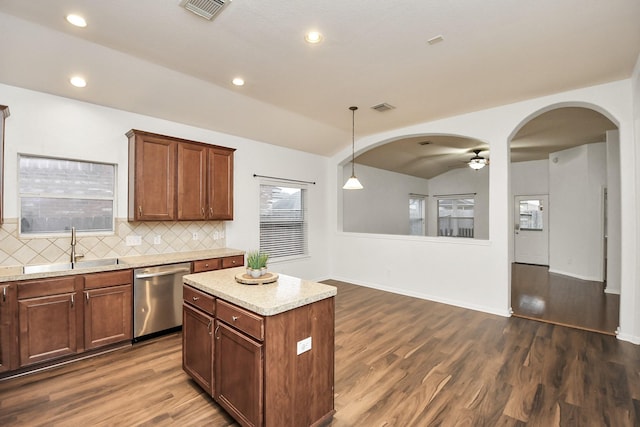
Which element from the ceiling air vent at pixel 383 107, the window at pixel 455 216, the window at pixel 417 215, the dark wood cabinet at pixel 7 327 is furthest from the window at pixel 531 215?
the dark wood cabinet at pixel 7 327

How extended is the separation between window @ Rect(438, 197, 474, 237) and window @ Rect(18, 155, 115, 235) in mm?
9293

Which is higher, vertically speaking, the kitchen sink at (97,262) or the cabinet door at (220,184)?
the cabinet door at (220,184)

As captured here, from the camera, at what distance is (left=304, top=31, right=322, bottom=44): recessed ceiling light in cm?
247

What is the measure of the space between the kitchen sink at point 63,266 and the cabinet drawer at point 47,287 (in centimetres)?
11

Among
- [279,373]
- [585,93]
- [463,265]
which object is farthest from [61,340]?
[585,93]

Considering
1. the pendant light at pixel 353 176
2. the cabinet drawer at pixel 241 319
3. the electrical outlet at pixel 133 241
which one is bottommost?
the cabinet drawer at pixel 241 319

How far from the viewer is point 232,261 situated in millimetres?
4066

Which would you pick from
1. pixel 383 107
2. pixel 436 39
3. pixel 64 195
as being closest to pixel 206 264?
pixel 64 195

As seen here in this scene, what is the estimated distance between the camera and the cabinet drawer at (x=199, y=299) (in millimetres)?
2186

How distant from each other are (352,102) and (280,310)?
124 inches

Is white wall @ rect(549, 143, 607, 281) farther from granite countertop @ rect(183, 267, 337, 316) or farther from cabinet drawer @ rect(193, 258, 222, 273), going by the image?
cabinet drawer @ rect(193, 258, 222, 273)

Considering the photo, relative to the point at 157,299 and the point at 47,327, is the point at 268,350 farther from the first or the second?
the point at 47,327

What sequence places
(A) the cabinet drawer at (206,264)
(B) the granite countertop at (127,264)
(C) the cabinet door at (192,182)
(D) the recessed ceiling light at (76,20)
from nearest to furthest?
(D) the recessed ceiling light at (76,20), (B) the granite countertop at (127,264), (A) the cabinet drawer at (206,264), (C) the cabinet door at (192,182)

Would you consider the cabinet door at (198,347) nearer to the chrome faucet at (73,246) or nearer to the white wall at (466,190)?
the chrome faucet at (73,246)
